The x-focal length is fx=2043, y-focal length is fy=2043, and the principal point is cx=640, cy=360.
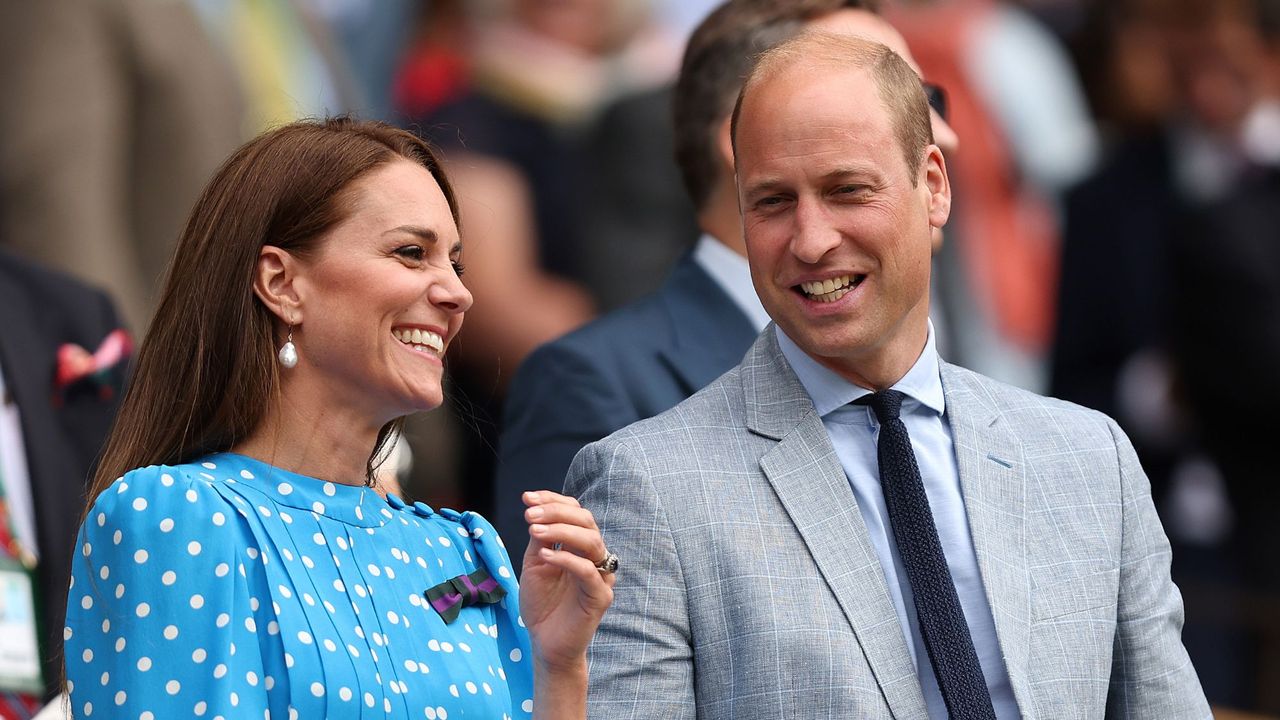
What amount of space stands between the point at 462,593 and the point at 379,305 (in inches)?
20.2

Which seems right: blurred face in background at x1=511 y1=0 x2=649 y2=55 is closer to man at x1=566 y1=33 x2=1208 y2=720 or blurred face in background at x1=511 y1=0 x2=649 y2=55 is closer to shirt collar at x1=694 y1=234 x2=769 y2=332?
shirt collar at x1=694 y1=234 x2=769 y2=332

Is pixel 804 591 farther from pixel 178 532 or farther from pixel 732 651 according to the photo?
pixel 178 532

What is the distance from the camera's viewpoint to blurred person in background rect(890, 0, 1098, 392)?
799 cm

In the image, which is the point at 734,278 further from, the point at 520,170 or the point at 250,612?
the point at 520,170

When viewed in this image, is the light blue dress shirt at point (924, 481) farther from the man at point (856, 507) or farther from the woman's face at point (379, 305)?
the woman's face at point (379, 305)

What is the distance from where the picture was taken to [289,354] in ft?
10.6

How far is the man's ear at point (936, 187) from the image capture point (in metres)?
3.62

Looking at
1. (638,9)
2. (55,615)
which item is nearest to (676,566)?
(55,615)

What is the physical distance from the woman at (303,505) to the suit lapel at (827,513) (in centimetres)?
47

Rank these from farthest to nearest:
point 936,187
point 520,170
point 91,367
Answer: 1. point 520,170
2. point 91,367
3. point 936,187

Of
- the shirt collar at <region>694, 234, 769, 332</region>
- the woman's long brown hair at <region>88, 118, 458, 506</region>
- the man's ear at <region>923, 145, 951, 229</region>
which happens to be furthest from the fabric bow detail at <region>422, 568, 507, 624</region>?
the shirt collar at <region>694, 234, 769, 332</region>

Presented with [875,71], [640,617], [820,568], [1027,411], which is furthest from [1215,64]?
[640,617]

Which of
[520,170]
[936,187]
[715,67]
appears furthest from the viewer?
[520,170]

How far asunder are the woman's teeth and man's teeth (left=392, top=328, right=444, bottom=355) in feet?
2.11
